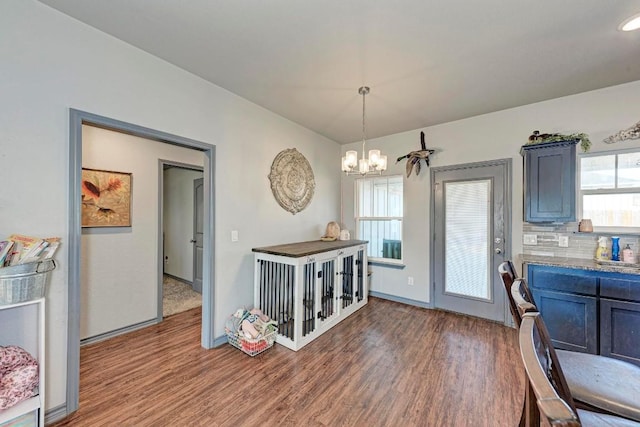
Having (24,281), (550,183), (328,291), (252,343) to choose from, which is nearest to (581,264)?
(550,183)

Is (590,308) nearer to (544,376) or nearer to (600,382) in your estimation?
(600,382)

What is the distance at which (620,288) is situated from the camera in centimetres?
231

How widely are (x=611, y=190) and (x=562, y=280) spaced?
46.5 inches

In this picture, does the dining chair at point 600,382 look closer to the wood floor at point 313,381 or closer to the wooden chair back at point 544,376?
the wooden chair back at point 544,376

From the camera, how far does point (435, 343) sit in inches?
113

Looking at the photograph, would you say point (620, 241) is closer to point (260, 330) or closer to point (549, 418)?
point (549, 418)

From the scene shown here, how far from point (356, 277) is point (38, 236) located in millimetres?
3269

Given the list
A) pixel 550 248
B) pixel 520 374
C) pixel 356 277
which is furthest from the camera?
pixel 356 277

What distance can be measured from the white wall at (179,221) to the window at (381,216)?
3.06 metres

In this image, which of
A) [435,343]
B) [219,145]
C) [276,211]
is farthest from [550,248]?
[219,145]

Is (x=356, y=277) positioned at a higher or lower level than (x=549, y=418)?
lower

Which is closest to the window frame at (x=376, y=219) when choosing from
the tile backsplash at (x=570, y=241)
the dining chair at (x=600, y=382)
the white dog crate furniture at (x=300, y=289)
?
the white dog crate furniture at (x=300, y=289)

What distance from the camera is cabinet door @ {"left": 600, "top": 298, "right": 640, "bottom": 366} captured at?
2.24 meters

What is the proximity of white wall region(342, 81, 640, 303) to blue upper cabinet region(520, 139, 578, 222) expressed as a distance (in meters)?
0.30
